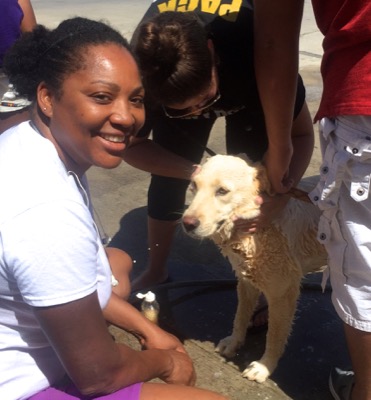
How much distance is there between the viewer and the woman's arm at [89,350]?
5.30 feet

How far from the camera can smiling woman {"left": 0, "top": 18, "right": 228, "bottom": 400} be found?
159 centimetres

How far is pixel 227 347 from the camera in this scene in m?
2.94

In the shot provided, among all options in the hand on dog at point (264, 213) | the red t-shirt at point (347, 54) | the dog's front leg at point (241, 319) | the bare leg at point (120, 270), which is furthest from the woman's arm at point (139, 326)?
the red t-shirt at point (347, 54)

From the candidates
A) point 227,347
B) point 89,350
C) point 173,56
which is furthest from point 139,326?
point 173,56

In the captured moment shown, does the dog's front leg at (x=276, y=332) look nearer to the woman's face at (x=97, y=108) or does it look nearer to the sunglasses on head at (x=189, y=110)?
the sunglasses on head at (x=189, y=110)

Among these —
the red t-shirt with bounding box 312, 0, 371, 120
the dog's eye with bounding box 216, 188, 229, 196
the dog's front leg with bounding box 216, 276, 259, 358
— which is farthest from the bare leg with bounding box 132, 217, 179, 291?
the red t-shirt with bounding box 312, 0, 371, 120

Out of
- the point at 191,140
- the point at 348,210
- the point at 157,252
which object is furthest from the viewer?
the point at 157,252

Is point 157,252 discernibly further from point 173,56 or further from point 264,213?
point 173,56

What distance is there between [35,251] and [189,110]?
4.03ft

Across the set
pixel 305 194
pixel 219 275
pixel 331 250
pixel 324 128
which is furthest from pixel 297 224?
pixel 219 275

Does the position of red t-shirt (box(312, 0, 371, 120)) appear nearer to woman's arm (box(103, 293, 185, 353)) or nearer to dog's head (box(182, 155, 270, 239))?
dog's head (box(182, 155, 270, 239))

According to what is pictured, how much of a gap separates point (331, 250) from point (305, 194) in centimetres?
44

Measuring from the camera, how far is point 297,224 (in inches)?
104

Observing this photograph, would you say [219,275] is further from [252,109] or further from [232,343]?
[252,109]
